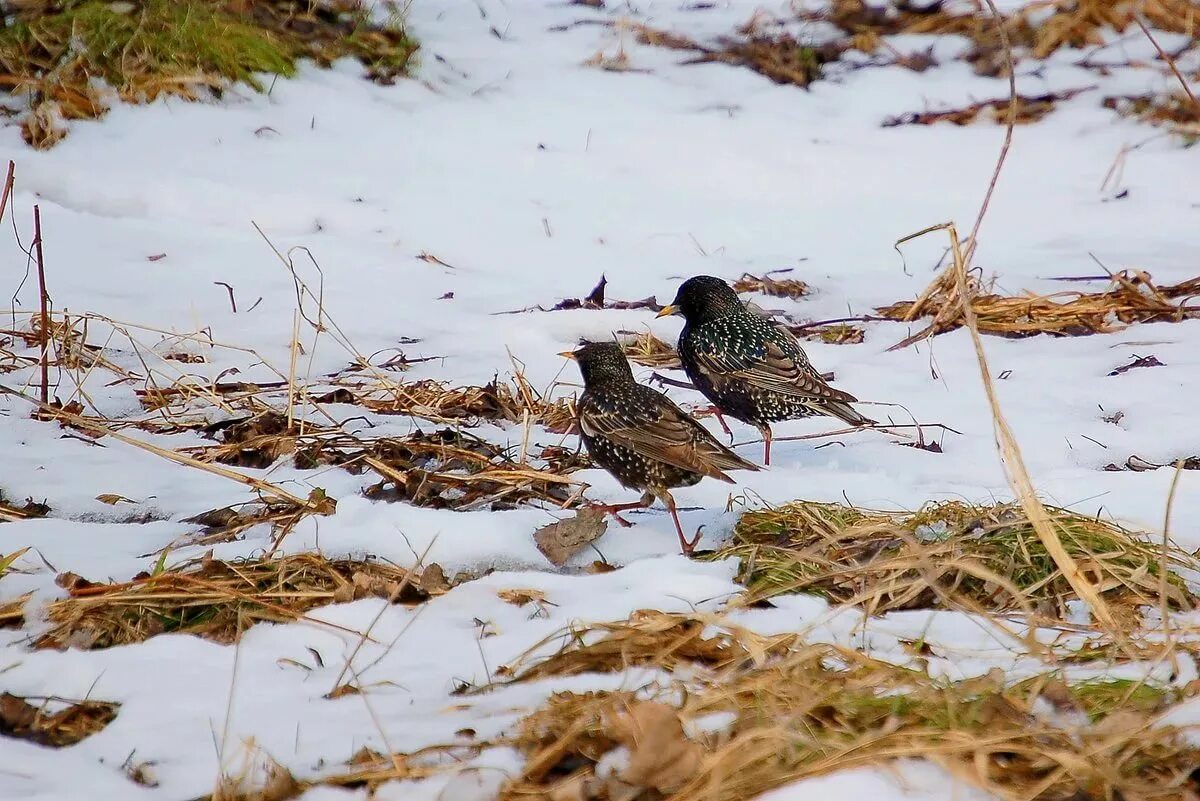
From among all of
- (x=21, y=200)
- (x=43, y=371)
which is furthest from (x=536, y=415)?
(x=21, y=200)

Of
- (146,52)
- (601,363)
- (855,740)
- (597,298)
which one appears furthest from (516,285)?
(855,740)

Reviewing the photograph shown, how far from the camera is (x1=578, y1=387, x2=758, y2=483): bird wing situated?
3980mm

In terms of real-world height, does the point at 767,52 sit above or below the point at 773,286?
above

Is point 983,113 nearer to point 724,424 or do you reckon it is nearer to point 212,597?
point 724,424

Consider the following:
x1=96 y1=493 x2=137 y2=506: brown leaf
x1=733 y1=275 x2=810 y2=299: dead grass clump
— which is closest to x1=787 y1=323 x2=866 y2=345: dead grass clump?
x1=733 y1=275 x2=810 y2=299: dead grass clump

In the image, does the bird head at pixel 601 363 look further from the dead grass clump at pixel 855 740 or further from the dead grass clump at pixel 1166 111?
the dead grass clump at pixel 1166 111

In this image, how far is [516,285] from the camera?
6535 millimetres

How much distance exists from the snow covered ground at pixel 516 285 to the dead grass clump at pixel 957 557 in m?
0.12

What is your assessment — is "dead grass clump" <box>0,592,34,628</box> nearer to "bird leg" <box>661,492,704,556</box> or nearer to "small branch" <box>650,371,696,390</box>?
"bird leg" <box>661,492,704,556</box>

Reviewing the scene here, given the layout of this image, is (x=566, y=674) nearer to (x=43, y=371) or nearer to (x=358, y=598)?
(x=358, y=598)

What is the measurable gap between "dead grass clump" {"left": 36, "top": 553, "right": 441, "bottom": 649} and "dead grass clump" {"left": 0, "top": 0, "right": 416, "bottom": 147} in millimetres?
4740

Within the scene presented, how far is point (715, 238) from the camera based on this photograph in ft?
24.3

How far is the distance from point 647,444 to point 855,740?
6.73 feet

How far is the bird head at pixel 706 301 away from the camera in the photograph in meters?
5.62
